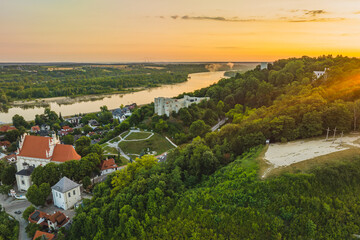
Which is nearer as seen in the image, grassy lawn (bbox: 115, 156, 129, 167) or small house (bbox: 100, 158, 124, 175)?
small house (bbox: 100, 158, 124, 175)

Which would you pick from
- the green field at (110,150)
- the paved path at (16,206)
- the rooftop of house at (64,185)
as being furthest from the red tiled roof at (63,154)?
the green field at (110,150)

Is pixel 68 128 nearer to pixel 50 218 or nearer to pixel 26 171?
pixel 26 171

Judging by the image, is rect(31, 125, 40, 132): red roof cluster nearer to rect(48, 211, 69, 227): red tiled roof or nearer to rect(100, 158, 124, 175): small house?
rect(100, 158, 124, 175): small house

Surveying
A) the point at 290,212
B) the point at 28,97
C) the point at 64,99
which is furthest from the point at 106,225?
the point at 28,97

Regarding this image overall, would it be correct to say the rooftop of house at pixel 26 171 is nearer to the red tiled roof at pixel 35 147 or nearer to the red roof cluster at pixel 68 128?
the red tiled roof at pixel 35 147

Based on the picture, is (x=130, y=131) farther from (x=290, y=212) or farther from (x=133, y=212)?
(x=290, y=212)

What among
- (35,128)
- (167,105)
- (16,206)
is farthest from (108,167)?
(35,128)

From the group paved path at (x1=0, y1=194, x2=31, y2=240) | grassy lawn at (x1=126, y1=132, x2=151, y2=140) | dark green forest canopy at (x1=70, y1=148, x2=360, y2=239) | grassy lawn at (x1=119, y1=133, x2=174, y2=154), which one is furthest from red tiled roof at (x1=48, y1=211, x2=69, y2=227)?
grassy lawn at (x1=126, y1=132, x2=151, y2=140)
